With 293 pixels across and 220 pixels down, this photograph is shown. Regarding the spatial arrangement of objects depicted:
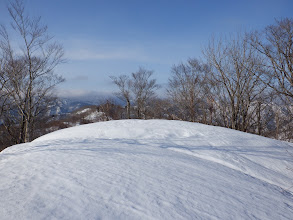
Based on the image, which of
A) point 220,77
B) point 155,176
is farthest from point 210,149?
point 220,77

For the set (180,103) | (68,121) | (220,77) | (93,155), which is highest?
(220,77)

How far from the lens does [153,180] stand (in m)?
2.17

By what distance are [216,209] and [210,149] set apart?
5.93ft

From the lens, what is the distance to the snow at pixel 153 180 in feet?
5.29

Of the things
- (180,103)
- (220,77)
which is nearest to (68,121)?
(180,103)

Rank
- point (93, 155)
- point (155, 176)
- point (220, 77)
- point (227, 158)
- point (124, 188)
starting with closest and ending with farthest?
point (124, 188) < point (155, 176) < point (93, 155) < point (227, 158) < point (220, 77)

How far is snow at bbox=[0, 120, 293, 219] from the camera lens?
161 cm

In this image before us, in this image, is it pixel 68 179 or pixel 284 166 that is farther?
pixel 284 166

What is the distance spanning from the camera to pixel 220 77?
8305 millimetres

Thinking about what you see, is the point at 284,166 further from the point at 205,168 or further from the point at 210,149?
the point at 205,168

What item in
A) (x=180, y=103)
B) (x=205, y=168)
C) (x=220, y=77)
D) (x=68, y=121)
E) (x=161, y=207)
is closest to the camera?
(x=161, y=207)

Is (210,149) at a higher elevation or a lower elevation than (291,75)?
lower

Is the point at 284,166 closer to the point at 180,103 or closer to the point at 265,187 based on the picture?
the point at 265,187

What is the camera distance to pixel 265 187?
2363 millimetres
